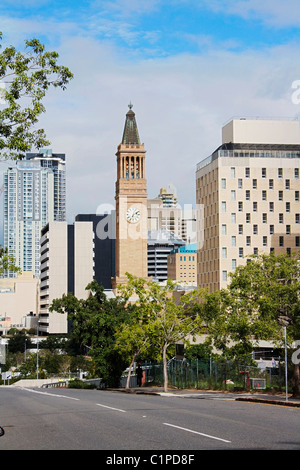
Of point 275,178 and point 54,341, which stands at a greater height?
point 275,178

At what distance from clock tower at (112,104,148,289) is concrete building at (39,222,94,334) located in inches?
779

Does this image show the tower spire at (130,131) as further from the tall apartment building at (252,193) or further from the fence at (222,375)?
the fence at (222,375)

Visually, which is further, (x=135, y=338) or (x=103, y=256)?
(x=103, y=256)

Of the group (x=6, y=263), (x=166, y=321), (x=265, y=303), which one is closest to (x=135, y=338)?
(x=166, y=321)

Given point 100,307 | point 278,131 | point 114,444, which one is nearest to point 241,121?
point 278,131

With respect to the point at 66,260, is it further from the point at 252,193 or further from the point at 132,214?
the point at 252,193

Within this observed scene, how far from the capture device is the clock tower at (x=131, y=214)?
509 feet

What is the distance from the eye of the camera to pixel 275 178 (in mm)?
116500

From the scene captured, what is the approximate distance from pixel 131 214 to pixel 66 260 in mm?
27603

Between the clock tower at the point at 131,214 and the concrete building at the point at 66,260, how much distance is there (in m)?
19.8

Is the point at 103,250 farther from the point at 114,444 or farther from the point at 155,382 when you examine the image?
the point at 114,444

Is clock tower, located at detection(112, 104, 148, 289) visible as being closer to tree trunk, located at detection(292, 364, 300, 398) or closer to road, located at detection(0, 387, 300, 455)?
tree trunk, located at detection(292, 364, 300, 398)

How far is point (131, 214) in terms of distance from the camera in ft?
510
